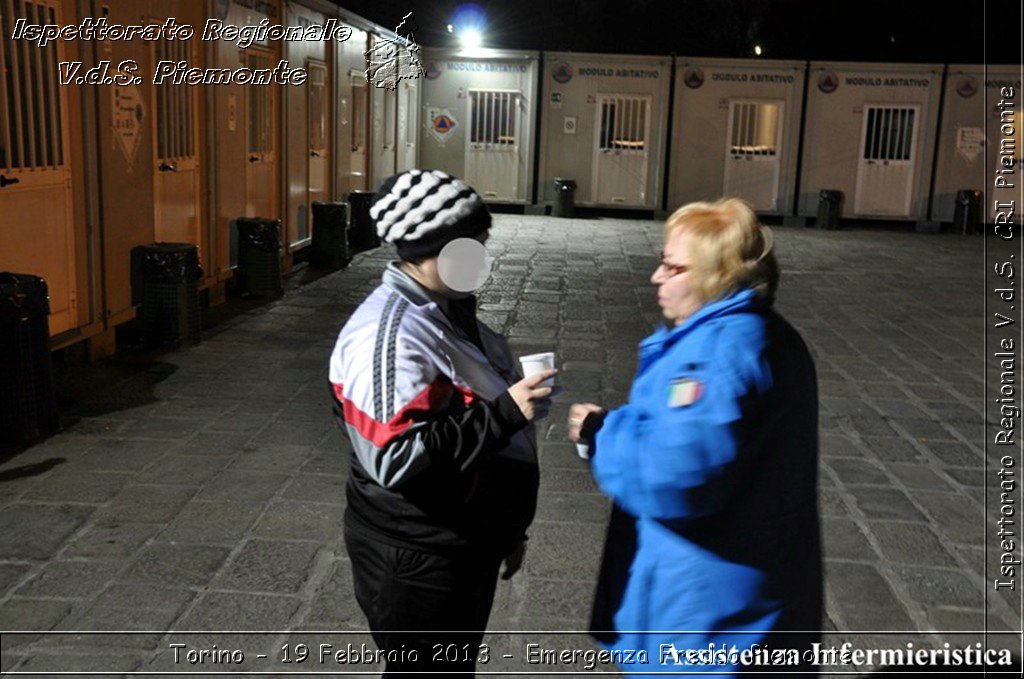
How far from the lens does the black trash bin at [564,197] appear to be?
20.6 m

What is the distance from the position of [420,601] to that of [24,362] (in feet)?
14.3

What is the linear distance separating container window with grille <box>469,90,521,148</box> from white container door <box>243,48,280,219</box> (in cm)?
953

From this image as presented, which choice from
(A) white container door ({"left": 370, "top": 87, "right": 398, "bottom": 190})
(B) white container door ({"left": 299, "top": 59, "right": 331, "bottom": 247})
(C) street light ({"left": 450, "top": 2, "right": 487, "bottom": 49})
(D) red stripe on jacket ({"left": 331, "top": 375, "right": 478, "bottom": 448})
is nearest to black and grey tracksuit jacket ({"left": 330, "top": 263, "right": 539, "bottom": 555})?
(D) red stripe on jacket ({"left": 331, "top": 375, "right": 478, "bottom": 448})

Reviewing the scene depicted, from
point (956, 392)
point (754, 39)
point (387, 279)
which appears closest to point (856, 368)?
point (956, 392)

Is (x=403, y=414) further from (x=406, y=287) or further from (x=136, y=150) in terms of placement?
(x=136, y=150)

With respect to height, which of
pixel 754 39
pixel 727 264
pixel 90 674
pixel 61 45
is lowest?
pixel 90 674

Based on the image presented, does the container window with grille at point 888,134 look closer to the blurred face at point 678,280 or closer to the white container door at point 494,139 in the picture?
the white container door at point 494,139

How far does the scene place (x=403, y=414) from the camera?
7.09 ft

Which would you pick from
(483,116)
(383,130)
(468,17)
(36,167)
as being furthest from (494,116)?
(36,167)

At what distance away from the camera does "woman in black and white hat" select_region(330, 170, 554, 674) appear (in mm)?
2189

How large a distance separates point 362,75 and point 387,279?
13.8 metres

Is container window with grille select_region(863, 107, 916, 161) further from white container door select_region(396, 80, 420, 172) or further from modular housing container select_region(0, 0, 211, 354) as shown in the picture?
modular housing container select_region(0, 0, 211, 354)

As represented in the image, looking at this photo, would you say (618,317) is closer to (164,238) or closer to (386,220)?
(164,238)

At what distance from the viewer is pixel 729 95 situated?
20281mm
